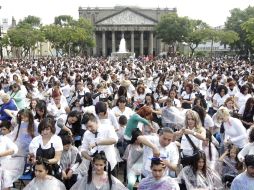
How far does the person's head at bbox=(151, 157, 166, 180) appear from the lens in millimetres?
5637

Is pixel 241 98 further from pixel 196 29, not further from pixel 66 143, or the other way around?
pixel 196 29

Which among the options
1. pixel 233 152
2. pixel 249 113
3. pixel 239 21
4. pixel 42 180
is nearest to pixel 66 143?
pixel 42 180

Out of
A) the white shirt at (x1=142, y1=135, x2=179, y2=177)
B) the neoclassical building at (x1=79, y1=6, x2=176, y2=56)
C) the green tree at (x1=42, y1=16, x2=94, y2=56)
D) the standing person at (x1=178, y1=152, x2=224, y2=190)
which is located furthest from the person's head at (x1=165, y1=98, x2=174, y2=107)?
the neoclassical building at (x1=79, y1=6, x2=176, y2=56)

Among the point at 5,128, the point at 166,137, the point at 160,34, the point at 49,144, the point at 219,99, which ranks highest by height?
the point at 160,34

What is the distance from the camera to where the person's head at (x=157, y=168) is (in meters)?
5.64

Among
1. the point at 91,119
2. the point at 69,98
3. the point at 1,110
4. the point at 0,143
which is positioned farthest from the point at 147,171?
the point at 69,98

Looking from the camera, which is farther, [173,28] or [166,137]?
[173,28]

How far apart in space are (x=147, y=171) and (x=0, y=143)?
232 centimetres

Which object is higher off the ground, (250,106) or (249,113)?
(250,106)

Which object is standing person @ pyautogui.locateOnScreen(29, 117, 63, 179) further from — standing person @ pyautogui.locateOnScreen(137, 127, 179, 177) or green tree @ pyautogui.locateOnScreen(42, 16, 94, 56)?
green tree @ pyautogui.locateOnScreen(42, 16, 94, 56)

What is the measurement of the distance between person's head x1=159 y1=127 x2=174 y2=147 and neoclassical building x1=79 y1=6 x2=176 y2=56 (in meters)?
107

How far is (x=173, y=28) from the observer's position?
303ft

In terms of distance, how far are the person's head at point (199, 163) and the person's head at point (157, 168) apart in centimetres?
85

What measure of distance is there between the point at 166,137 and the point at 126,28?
10909cm
